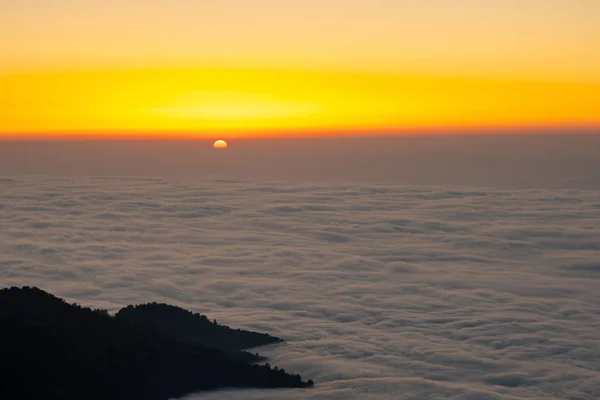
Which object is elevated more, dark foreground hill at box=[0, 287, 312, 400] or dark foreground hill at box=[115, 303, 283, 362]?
dark foreground hill at box=[115, 303, 283, 362]

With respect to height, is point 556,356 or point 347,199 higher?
point 347,199

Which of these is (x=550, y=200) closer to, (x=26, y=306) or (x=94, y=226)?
(x=94, y=226)

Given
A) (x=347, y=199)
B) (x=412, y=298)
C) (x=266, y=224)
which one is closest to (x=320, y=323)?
(x=412, y=298)

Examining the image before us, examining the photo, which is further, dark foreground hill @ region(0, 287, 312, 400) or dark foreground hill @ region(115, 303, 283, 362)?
dark foreground hill @ region(115, 303, 283, 362)

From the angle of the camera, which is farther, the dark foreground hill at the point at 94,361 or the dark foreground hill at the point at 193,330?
the dark foreground hill at the point at 193,330

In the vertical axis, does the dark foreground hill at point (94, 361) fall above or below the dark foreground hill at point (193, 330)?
below

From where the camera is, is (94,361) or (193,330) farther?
(193,330)

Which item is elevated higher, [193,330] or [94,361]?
[193,330]

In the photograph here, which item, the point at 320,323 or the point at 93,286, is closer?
the point at 320,323
